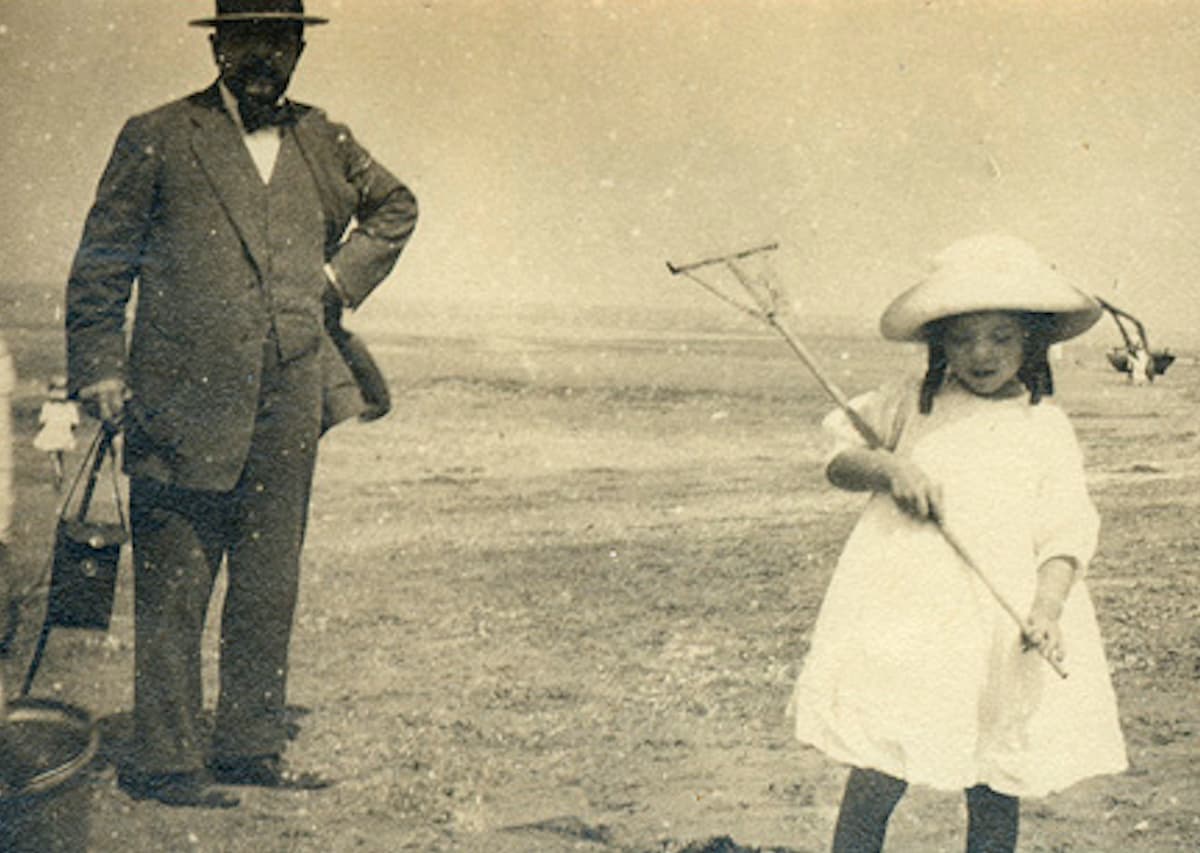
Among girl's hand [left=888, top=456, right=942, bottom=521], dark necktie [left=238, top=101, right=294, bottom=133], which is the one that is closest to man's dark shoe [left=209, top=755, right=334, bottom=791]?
dark necktie [left=238, top=101, right=294, bottom=133]

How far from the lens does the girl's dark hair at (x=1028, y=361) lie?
3008 mm

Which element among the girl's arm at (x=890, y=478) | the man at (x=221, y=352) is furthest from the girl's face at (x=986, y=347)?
the man at (x=221, y=352)

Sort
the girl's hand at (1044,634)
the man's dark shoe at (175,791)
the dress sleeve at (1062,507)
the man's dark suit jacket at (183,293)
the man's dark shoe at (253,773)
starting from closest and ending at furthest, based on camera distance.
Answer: the girl's hand at (1044,634)
the dress sleeve at (1062,507)
the man's dark suit jacket at (183,293)
the man's dark shoe at (175,791)
the man's dark shoe at (253,773)

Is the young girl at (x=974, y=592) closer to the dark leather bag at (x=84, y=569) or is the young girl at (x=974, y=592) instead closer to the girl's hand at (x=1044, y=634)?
the girl's hand at (x=1044, y=634)

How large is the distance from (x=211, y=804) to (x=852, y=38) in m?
3.20

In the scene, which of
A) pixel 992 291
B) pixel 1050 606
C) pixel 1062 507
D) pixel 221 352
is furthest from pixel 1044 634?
pixel 221 352

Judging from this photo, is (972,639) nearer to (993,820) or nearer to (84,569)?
(993,820)

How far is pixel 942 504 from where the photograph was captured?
289cm

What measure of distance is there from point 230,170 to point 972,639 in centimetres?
210

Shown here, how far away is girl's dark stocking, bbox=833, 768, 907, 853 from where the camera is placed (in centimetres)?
294

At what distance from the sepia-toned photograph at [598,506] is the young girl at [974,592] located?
0.03 feet

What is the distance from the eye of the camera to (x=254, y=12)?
335 cm

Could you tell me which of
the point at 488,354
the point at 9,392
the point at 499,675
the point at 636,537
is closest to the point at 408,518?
the point at 636,537

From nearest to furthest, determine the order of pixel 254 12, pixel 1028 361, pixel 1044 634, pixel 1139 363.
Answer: pixel 1044 634, pixel 1028 361, pixel 254 12, pixel 1139 363
